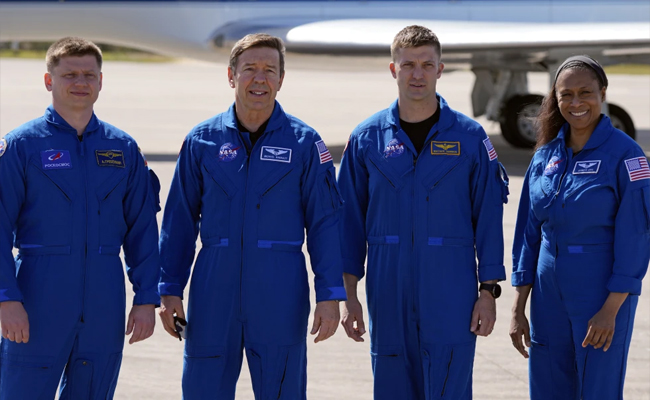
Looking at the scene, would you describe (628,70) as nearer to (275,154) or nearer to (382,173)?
(382,173)

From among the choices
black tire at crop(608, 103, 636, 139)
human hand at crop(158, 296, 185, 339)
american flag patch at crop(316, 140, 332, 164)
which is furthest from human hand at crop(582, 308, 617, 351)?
black tire at crop(608, 103, 636, 139)

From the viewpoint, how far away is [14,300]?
3.51m

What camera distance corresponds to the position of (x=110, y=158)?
12.2ft

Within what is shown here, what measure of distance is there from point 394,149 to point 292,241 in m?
0.57

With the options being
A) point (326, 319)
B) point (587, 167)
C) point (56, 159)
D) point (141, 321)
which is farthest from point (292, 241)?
point (587, 167)

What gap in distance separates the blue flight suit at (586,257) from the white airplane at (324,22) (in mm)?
9357

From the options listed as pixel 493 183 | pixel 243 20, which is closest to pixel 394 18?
pixel 243 20

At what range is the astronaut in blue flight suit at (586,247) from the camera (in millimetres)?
3676

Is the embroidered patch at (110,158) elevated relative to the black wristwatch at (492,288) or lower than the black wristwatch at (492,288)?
elevated

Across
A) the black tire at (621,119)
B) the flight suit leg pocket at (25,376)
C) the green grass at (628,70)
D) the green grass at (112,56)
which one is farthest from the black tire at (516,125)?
the green grass at (112,56)

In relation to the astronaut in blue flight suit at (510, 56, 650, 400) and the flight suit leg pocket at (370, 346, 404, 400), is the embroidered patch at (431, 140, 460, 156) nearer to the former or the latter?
the astronaut in blue flight suit at (510, 56, 650, 400)

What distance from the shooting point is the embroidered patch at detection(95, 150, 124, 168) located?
3.69 m

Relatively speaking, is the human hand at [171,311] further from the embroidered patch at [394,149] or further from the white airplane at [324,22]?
the white airplane at [324,22]

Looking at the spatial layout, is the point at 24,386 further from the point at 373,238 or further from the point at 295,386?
the point at 373,238
